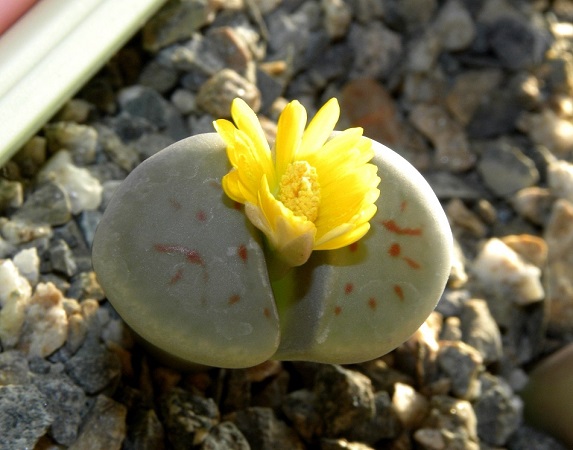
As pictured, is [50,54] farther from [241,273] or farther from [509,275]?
[509,275]

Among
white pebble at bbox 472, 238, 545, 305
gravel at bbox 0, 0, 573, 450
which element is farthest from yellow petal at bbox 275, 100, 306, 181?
white pebble at bbox 472, 238, 545, 305

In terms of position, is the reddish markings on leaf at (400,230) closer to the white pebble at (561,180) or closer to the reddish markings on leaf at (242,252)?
the reddish markings on leaf at (242,252)

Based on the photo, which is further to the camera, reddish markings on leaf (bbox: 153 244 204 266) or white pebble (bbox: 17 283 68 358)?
white pebble (bbox: 17 283 68 358)

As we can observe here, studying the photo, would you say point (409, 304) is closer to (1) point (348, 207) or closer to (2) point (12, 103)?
(1) point (348, 207)

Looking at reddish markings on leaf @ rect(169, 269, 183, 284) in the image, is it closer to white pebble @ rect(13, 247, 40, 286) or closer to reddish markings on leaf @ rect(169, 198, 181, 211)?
reddish markings on leaf @ rect(169, 198, 181, 211)

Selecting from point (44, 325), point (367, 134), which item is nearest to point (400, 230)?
point (44, 325)

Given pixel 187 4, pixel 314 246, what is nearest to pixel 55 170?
pixel 187 4
